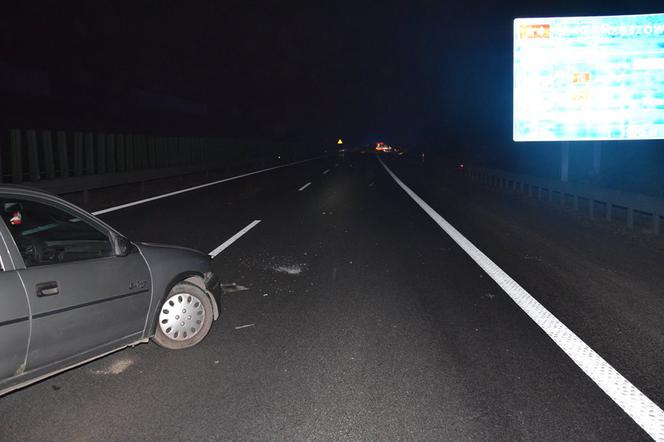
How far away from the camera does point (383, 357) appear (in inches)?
181

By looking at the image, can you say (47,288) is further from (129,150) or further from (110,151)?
(129,150)

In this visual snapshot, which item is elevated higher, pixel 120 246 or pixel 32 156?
pixel 32 156

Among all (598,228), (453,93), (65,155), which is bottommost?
(598,228)

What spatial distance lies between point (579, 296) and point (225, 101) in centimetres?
8626

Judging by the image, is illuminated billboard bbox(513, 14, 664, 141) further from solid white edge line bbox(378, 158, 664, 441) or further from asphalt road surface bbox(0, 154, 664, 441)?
solid white edge line bbox(378, 158, 664, 441)

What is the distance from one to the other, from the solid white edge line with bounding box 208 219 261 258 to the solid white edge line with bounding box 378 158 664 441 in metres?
4.00

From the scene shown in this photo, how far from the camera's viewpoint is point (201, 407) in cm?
374

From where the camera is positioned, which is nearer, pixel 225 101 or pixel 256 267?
pixel 256 267

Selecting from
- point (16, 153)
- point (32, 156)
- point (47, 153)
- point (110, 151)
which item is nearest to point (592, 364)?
point (16, 153)

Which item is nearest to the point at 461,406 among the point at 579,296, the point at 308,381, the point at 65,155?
the point at 308,381

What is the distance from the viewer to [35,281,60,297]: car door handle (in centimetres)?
352

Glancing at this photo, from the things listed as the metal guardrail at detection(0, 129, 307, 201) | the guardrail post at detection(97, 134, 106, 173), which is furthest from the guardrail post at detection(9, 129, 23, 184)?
the guardrail post at detection(97, 134, 106, 173)

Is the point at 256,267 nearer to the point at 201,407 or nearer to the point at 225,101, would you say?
the point at 201,407

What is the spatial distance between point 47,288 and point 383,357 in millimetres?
2466
